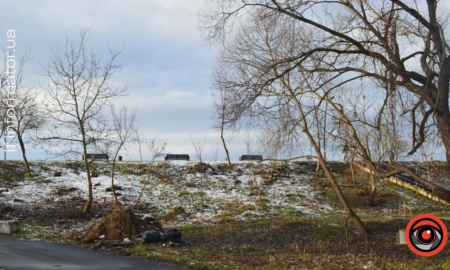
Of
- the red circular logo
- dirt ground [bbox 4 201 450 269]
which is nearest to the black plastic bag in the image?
dirt ground [bbox 4 201 450 269]

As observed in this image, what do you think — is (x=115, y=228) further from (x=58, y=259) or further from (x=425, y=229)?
(x=425, y=229)

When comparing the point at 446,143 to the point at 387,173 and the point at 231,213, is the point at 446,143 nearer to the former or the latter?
the point at 387,173

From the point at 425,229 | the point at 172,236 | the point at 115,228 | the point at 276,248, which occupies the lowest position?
the point at 276,248

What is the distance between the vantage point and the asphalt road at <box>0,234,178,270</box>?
6883 millimetres

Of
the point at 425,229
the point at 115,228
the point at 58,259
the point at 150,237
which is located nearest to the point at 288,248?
the point at 150,237

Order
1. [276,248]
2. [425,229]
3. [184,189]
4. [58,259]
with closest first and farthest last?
1. [425,229]
2. [58,259]
3. [276,248]
4. [184,189]

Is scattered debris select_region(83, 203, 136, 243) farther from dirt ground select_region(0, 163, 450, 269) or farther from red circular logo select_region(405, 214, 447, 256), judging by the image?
red circular logo select_region(405, 214, 447, 256)

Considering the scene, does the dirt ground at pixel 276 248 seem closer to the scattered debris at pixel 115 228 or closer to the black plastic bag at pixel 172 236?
the black plastic bag at pixel 172 236

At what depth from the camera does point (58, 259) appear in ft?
25.2

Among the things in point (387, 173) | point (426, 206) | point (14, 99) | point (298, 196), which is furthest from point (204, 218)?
point (426, 206)

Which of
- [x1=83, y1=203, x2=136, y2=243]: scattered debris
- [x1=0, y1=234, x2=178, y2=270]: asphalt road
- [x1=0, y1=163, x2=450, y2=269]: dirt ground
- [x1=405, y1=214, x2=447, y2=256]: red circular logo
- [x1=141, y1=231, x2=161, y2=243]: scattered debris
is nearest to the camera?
[x1=405, y1=214, x2=447, y2=256]: red circular logo

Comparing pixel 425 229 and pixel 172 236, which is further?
pixel 172 236

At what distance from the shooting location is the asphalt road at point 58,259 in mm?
6883

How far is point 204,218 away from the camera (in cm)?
1669
